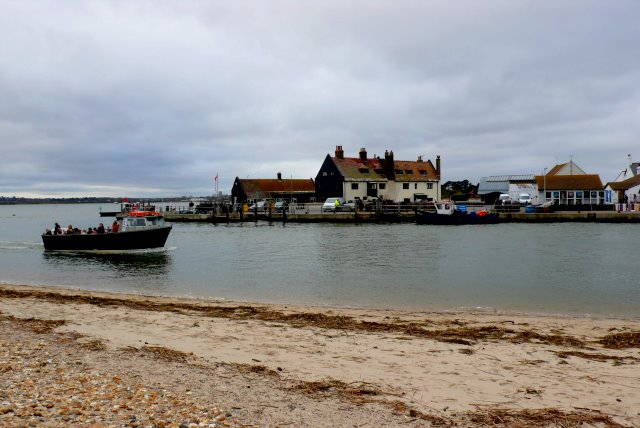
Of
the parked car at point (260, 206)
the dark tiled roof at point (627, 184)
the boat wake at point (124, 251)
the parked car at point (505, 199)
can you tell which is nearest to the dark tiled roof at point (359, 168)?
the parked car at point (260, 206)

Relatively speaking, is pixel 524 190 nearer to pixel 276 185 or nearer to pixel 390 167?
pixel 390 167

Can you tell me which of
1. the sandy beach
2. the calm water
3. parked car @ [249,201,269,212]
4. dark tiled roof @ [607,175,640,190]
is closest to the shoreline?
the calm water

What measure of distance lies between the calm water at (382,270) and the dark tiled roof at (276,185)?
40241 mm

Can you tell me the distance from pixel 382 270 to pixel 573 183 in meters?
59.9

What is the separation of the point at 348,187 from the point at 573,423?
228 ft

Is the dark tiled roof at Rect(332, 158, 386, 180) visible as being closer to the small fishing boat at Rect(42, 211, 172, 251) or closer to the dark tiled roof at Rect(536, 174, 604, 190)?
the dark tiled roof at Rect(536, 174, 604, 190)

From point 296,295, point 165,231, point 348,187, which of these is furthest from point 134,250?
point 348,187

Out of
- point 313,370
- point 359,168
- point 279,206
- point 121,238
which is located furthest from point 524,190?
point 313,370

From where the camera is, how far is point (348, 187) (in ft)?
247

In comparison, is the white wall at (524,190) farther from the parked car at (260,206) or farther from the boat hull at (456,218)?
the parked car at (260,206)

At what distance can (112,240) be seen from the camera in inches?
1406

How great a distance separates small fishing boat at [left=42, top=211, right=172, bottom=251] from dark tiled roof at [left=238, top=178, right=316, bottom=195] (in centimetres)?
4805

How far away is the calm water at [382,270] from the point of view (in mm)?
18672

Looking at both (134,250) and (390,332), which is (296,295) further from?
(134,250)
